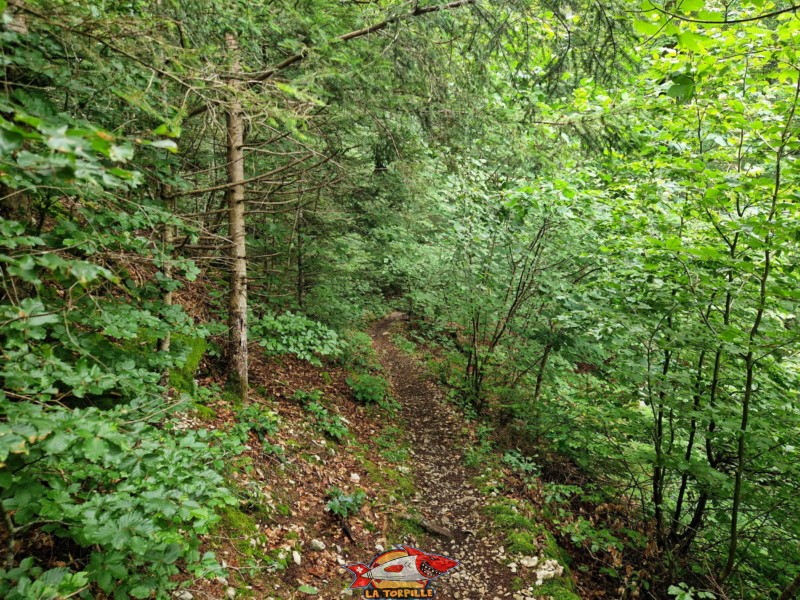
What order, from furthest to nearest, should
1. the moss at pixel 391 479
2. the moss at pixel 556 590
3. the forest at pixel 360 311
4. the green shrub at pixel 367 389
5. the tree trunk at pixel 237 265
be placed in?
the green shrub at pixel 367 389 → the moss at pixel 391 479 → the tree trunk at pixel 237 265 → the moss at pixel 556 590 → the forest at pixel 360 311

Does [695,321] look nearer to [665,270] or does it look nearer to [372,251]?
[665,270]

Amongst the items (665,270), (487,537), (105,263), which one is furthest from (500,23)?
(487,537)

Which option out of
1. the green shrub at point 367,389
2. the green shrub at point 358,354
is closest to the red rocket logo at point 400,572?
the green shrub at point 367,389

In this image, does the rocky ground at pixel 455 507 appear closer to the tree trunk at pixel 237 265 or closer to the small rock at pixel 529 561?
the small rock at pixel 529 561

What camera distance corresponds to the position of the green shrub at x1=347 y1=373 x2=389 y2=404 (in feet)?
31.3

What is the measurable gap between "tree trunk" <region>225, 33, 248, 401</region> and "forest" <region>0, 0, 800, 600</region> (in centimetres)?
5

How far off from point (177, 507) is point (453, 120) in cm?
587

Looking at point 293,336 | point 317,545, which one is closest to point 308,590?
point 317,545

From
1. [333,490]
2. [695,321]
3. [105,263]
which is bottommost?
[333,490]

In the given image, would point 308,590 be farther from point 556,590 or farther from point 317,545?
point 556,590

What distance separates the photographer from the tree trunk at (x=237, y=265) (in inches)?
241

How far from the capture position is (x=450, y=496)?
280 inches

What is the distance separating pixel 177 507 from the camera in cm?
236

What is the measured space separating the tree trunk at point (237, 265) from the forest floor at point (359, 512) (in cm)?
61
